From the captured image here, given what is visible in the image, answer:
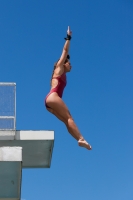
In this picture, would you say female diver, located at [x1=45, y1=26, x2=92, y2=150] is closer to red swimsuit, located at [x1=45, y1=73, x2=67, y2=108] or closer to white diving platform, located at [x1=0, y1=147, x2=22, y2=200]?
red swimsuit, located at [x1=45, y1=73, x2=67, y2=108]

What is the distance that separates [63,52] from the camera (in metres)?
11.0

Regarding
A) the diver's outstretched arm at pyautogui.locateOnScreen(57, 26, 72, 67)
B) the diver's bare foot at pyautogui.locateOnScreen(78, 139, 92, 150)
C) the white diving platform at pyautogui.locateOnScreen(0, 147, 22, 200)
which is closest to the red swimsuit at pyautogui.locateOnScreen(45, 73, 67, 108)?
the diver's outstretched arm at pyautogui.locateOnScreen(57, 26, 72, 67)

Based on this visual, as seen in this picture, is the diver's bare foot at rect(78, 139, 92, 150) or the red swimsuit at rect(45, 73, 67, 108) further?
the red swimsuit at rect(45, 73, 67, 108)

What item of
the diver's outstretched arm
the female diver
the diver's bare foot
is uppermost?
the diver's outstretched arm

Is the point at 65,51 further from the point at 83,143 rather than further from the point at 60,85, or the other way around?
the point at 83,143

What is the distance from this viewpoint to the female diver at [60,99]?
34.3ft

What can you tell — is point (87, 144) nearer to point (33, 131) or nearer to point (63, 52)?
point (63, 52)

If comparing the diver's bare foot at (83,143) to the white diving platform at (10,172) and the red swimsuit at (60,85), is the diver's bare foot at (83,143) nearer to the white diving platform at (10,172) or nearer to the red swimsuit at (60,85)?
the red swimsuit at (60,85)

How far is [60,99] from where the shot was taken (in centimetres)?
1058

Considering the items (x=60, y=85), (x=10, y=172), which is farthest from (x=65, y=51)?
(x=10, y=172)

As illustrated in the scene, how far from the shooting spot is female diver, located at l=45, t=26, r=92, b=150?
34.3 feet

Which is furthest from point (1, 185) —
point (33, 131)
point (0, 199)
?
point (33, 131)

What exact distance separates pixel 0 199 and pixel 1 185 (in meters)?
0.61

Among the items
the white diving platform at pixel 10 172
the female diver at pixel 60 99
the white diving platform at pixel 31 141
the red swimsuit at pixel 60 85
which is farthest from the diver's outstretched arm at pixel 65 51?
the white diving platform at pixel 31 141
